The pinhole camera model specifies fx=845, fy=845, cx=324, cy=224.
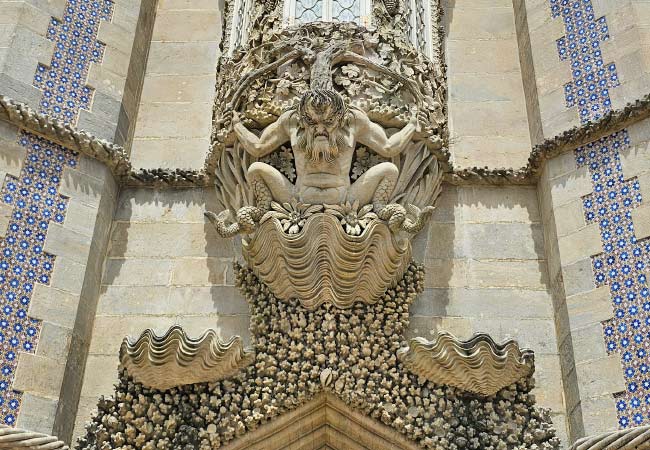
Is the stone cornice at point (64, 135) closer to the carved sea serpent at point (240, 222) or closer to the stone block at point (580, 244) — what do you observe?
the carved sea serpent at point (240, 222)

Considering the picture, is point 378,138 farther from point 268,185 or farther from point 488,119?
point 488,119

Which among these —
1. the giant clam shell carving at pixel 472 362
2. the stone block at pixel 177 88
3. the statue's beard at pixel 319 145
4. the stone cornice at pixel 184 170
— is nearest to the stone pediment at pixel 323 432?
the giant clam shell carving at pixel 472 362

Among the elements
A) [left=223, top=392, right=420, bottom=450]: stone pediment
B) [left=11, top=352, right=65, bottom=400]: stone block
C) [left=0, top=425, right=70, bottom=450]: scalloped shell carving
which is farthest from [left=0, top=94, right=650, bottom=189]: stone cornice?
[left=0, top=425, right=70, bottom=450]: scalloped shell carving

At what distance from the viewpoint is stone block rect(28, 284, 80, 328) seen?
19.9ft

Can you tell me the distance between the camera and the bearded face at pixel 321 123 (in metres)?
6.32

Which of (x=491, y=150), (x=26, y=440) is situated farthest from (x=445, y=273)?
(x=26, y=440)

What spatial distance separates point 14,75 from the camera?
6.74 m

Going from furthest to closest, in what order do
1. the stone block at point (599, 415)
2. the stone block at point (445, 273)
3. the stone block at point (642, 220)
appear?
1. the stone block at point (445, 273)
2. the stone block at point (642, 220)
3. the stone block at point (599, 415)

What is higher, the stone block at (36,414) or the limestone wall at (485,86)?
the limestone wall at (485,86)

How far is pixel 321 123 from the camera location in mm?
6359

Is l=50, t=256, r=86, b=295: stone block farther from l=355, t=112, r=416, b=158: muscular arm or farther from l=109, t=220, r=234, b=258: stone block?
l=355, t=112, r=416, b=158: muscular arm

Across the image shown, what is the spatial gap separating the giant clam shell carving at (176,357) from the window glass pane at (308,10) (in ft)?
9.82

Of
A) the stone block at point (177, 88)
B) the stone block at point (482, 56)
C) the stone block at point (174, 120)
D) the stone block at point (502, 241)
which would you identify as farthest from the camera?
the stone block at point (482, 56)

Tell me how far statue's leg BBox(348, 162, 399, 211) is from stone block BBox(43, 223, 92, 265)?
2078 mm
